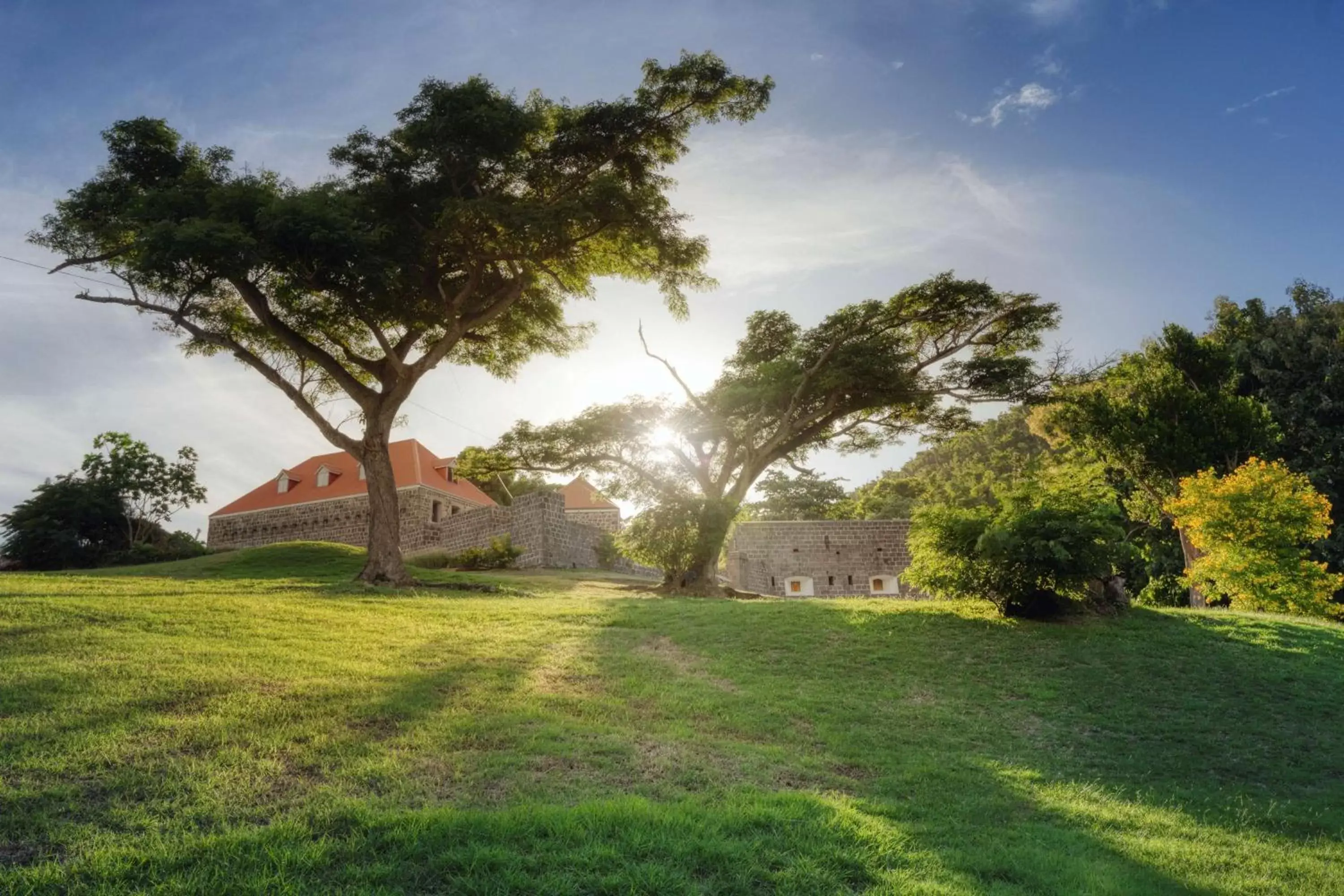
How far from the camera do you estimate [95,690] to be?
6.21m

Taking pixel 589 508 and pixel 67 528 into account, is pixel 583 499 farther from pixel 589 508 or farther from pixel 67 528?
pixel 67 528

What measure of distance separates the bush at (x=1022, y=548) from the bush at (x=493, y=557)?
17.5 meters

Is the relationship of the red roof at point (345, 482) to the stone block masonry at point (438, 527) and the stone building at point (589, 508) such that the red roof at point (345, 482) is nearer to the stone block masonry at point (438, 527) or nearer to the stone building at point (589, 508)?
the stone block masonry at point (438, 527)

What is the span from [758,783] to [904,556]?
1069 inches

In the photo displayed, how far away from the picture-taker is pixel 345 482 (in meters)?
41.3

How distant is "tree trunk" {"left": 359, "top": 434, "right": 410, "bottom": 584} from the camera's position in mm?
17375

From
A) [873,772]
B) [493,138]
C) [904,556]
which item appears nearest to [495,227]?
[493,138]

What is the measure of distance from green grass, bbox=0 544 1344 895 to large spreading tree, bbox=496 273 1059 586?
10017 mm

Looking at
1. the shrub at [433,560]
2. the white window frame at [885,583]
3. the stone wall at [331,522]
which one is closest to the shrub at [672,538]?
the shrub at [433,560]

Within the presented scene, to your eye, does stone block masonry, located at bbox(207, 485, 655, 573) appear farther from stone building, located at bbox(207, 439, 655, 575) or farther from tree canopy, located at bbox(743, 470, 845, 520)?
tree canopy, located at bbox(743, 470, 845, 520)

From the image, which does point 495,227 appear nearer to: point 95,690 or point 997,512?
point 997,512

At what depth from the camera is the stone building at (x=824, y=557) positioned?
103 ft

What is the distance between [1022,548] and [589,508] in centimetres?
3326

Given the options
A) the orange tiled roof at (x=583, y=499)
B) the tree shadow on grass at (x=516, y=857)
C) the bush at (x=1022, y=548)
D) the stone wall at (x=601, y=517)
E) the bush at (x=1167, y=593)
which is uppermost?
the orange tiled roof at (x=583, y=499)
